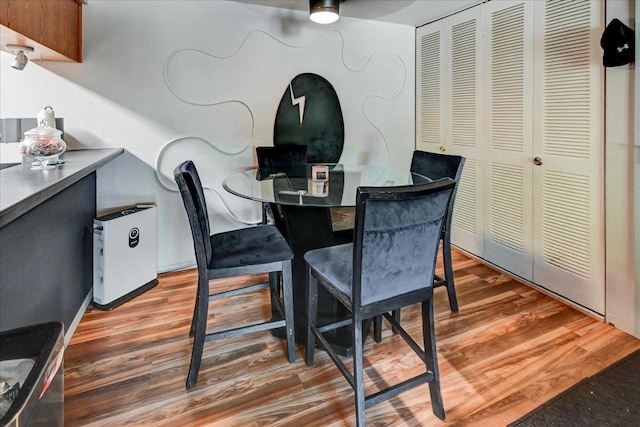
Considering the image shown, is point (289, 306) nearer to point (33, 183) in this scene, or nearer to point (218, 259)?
point (218, 259)

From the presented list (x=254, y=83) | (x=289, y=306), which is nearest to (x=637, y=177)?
(x=289, y=306)

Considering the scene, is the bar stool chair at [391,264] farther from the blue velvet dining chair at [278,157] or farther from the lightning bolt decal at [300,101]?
the lightning bolt decal at [300,101]

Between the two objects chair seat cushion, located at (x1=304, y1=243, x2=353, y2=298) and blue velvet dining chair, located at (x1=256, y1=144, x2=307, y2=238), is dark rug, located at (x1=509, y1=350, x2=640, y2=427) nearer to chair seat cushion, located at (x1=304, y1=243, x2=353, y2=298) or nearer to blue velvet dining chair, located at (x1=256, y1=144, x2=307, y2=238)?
chair seat cushion, located at (x1=304, y1=243, x2=353, y2=298)

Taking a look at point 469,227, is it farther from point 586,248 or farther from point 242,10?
point 242,10

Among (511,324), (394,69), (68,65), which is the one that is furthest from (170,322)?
(394,69)

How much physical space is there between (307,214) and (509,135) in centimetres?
180

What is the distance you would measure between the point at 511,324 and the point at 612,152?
1.15 meters

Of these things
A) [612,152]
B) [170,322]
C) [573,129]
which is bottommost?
[170,322]

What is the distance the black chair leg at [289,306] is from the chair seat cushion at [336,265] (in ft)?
0.48

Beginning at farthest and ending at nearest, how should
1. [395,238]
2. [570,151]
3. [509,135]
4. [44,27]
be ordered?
[509,135] < [570,151] < [44,27] < [395,238]

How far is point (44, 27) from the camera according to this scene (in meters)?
1.98

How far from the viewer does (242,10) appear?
3.02 meters

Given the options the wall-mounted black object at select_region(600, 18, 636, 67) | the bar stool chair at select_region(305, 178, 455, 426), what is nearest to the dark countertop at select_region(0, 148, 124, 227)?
the bar stool chair at select_region(305, 178, 455, 426)

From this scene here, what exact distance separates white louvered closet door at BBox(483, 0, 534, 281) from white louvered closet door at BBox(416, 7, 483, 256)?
110 millimetres
